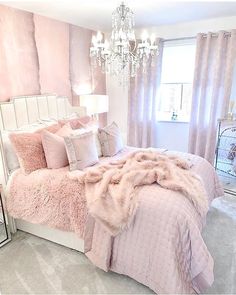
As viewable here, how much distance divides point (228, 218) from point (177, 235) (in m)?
1.44

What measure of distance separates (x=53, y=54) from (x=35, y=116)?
103cm

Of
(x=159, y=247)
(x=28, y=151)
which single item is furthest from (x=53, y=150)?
(x=159, y=247)

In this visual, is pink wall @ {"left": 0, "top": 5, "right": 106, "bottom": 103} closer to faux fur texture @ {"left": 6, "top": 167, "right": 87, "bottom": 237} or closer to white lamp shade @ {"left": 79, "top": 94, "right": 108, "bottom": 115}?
white lamp shade @ {"left": 79, "top": 94, "right": 108, "bottom": 115}

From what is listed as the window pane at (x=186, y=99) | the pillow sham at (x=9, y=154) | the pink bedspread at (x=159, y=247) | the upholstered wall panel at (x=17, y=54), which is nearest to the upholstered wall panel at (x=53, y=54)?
the upholstered wall panel at (x=17, y=54)

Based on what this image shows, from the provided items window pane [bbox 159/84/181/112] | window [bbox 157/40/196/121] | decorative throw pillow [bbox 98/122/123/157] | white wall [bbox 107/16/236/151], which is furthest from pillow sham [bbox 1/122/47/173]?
window pane [bbox 159/84/181/112]

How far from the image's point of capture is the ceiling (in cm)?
271

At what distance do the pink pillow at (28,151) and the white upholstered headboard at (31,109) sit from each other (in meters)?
0.39

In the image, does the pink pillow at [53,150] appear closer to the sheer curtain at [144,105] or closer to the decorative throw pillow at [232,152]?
the sheer curtain at [144,105]

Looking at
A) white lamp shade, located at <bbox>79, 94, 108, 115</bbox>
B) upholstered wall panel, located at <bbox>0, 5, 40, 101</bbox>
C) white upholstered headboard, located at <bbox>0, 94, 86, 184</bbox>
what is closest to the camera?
white upholstered headboard, located at <bbox>0, 94, 86, 184</bbox>

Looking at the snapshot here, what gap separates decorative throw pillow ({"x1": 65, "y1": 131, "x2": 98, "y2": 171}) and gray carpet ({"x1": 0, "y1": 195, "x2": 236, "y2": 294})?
2.73 ft

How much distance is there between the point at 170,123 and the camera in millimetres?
4332

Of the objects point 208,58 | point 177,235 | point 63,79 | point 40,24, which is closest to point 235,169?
point 208,58

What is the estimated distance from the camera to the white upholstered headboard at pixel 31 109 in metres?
2.68

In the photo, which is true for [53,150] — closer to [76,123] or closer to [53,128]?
[53,128]
